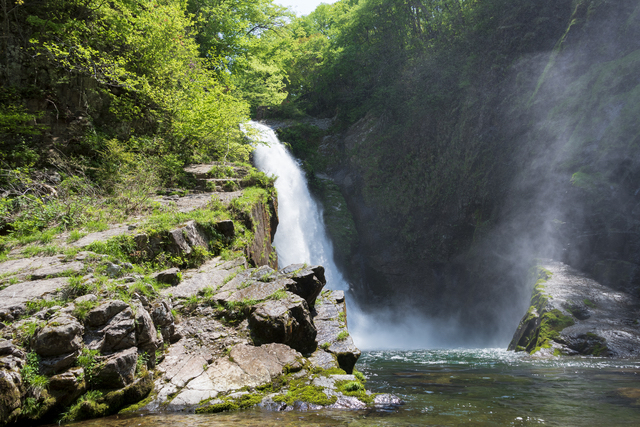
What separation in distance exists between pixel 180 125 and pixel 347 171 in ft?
43.3

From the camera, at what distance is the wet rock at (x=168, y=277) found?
6.71m

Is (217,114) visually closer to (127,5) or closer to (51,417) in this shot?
(127,5)

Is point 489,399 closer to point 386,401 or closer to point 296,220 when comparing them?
point 386,401

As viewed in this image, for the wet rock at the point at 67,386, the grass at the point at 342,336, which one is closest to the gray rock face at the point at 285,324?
the grass at the point at 342,336

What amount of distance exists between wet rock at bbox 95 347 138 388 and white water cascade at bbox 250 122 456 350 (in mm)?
12666

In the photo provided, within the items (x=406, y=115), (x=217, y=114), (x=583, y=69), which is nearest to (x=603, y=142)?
(x=583, y=69)

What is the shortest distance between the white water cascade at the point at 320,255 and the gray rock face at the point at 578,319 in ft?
21.1

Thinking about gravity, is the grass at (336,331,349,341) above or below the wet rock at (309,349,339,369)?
above

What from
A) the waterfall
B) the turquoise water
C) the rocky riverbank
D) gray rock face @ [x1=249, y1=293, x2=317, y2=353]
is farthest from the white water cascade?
gray rock face @ [x1=249, y1=293, x2=317, y2=353]

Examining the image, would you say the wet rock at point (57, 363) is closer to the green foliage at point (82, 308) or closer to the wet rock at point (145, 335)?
the green foliage at point (82, 308)

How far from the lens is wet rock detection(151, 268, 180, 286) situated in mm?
6713

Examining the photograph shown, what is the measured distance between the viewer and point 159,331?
5.43 metres

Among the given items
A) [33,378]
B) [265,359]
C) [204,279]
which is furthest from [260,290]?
[33,378]

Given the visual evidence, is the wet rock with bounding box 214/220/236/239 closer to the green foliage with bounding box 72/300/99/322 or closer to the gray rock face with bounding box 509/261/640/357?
the green foliage with bounding box 72/300/99/322
